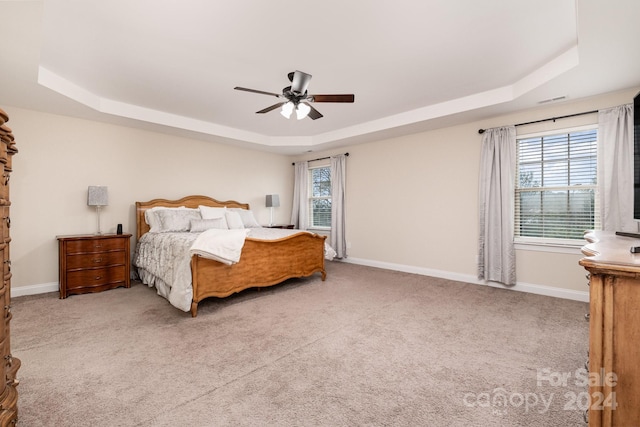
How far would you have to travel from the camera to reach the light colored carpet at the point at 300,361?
1.52 m

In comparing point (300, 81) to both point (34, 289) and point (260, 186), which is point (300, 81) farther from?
point (34, 289)

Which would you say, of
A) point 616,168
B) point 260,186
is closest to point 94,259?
point 260,186

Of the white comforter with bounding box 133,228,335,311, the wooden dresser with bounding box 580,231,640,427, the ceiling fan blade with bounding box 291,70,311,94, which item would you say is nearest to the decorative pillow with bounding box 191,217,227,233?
the white comforter with bounding box 133,228,335,311


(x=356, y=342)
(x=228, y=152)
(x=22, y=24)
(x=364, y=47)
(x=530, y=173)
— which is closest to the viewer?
(x=22, y=24)

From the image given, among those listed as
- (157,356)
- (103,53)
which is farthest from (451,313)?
(103,53)

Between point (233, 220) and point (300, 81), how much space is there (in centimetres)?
291

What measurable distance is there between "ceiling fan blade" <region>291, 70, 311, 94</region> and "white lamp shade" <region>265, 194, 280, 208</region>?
345 centimetres

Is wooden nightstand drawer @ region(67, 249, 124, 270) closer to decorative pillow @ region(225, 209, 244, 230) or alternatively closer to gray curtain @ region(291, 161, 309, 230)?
decorative pillow @ region(225, 209, 244, 230)

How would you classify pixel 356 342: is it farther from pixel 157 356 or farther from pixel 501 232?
pixel 501 232

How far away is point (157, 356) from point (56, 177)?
336 centimetres

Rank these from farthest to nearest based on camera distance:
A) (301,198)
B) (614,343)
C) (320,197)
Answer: (301,198)
(320,197)
(614,343)

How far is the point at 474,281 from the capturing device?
13.8 feet

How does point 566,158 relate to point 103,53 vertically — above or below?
below

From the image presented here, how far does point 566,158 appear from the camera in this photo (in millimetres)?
3564
